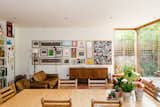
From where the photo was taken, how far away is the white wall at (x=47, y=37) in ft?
27.3

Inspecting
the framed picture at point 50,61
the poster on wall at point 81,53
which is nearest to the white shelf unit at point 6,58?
the framed picture at point 50,61

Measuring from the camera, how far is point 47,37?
8398 mm

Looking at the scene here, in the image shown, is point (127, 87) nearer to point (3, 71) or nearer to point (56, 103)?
point (56, 103)

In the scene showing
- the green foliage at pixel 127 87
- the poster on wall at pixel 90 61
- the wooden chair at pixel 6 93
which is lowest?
the wooden chair at pixel 6 93

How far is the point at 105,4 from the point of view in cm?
403

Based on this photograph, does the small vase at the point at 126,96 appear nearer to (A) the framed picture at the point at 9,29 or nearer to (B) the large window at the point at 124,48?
(A) the framed picture at the point at 9,29

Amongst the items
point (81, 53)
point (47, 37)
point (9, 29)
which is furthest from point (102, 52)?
point (9, 29)

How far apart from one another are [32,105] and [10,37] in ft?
17.5

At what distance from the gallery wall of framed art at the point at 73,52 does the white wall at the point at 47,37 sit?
6.7 inches

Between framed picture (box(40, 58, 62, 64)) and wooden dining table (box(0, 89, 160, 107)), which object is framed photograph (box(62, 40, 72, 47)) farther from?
wooden dining table (box(0, 89, 160, 107))

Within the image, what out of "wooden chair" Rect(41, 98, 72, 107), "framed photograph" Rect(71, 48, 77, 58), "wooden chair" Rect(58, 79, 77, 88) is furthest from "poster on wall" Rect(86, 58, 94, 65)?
"wooden chair" Rect(41, 98, 72, 107)

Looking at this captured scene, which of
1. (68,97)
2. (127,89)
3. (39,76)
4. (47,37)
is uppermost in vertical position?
(47,37)

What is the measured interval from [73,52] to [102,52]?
1214 mm

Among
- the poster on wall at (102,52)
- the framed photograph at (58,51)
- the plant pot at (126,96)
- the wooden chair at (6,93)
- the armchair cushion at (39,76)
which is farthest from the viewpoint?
the framed photograph at (58,51)
